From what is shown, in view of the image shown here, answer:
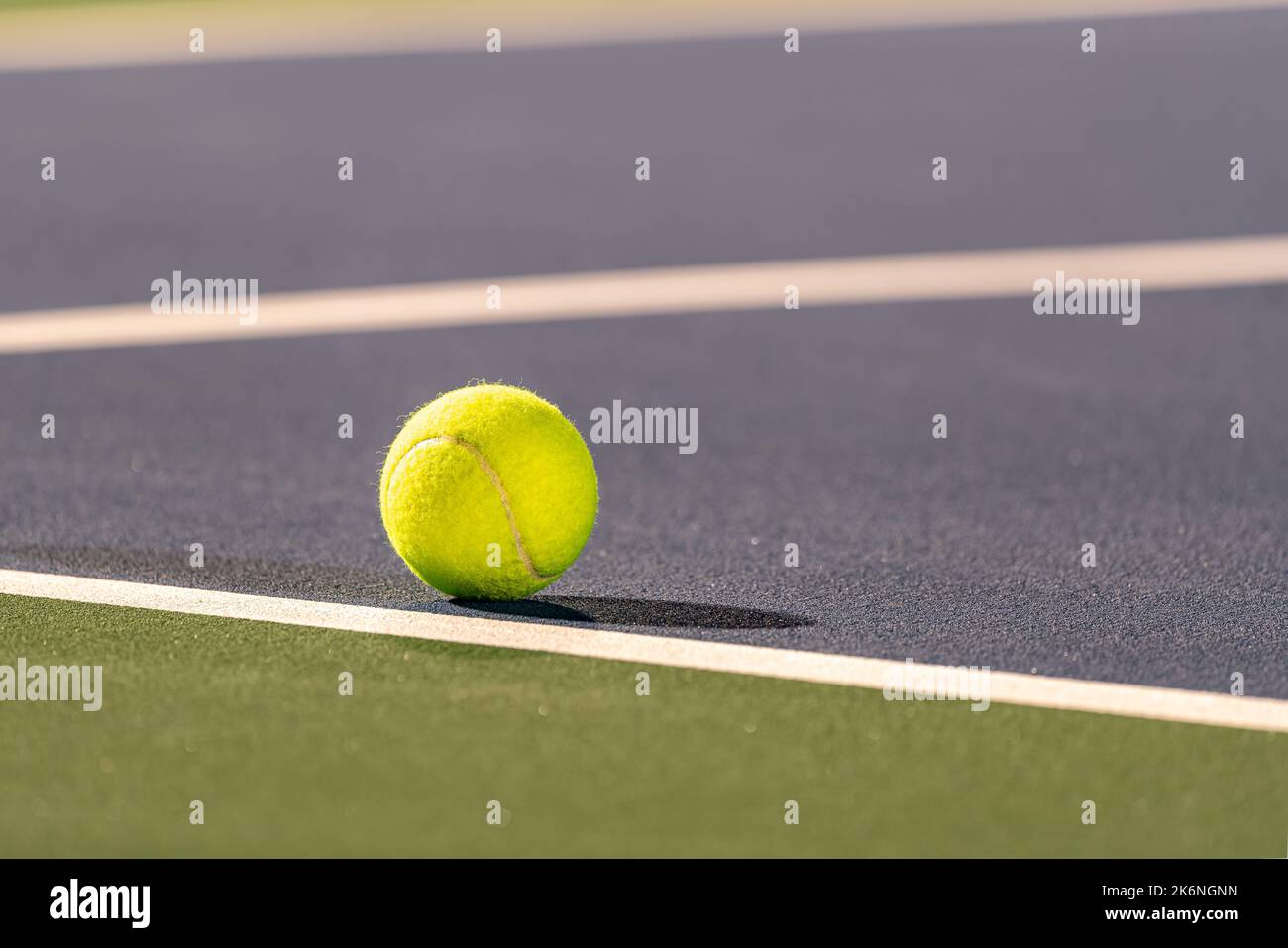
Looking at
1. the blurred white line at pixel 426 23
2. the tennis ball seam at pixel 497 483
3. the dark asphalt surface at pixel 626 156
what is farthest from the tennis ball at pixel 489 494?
the blurred white line at pixel 426 23

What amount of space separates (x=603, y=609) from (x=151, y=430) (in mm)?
3051

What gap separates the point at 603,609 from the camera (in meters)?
5.60

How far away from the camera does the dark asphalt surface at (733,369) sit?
19.5 ft

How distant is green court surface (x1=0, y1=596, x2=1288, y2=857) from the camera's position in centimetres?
402

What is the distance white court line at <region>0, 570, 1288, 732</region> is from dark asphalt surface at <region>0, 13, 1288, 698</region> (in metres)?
0.13

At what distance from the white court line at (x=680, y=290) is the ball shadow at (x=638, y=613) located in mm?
4447

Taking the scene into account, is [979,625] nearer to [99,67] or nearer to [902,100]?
[902,100]

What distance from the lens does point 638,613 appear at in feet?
18.2

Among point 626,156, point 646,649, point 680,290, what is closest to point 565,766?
point 646,649

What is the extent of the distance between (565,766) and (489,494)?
121 centimetres

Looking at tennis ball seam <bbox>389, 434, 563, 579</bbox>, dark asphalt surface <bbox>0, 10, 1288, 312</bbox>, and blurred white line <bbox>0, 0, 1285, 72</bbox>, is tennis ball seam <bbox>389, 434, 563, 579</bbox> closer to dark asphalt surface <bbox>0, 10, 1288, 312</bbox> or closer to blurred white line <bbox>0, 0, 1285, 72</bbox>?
dark asphalt surface <bbox>0, 10, 1288, 312</bbox>

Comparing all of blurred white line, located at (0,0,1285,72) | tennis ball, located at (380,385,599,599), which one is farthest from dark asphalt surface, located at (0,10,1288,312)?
tennis ball, located at (380,385,599,599)

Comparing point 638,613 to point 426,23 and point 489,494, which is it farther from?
point 426,23

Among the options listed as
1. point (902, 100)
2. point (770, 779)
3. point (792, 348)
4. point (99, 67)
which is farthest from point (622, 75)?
point (770, 779)
